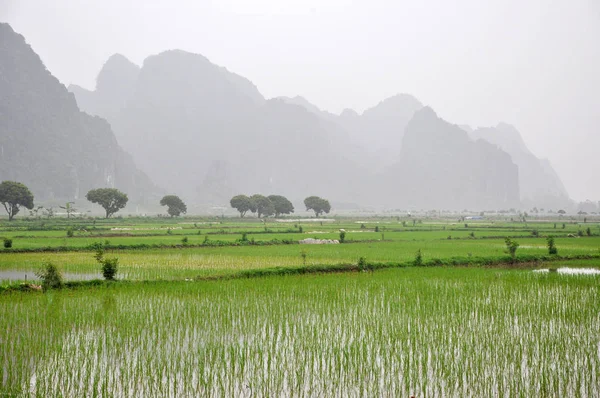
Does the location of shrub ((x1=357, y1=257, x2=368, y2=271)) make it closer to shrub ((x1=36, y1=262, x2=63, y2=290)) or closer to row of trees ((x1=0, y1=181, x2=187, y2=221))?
shrub ((x1=36, y1=262, x2=63, y2=290))

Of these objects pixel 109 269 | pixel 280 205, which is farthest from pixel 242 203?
pixel 109 269

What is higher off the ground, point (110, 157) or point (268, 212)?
point (110, 157)

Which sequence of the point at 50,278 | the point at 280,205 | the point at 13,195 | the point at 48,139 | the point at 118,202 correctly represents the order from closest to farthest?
1. the point at 50,278
2. the point at 13,195
3. the point at 118,202
4. the point at 280,205
5. the point at 48,139

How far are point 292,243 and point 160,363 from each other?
A: 78.2 feet

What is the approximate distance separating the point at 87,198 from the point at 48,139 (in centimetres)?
8256

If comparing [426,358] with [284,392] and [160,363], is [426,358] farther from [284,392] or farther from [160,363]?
[160,363]

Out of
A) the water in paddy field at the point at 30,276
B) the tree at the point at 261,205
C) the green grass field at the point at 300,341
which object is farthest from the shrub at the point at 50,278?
the tree at the point at 261,205

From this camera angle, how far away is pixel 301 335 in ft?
28.3

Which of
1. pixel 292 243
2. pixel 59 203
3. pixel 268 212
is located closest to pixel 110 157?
pixel 59 203

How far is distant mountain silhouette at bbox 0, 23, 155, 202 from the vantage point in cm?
13138

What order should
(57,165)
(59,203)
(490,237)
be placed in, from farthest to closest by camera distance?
(57,165) < (59,203) < (490,237)

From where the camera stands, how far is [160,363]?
23.1ft

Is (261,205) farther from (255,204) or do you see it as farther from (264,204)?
(255,204)

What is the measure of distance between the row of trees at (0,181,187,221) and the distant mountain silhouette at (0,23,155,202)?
62.7 m
